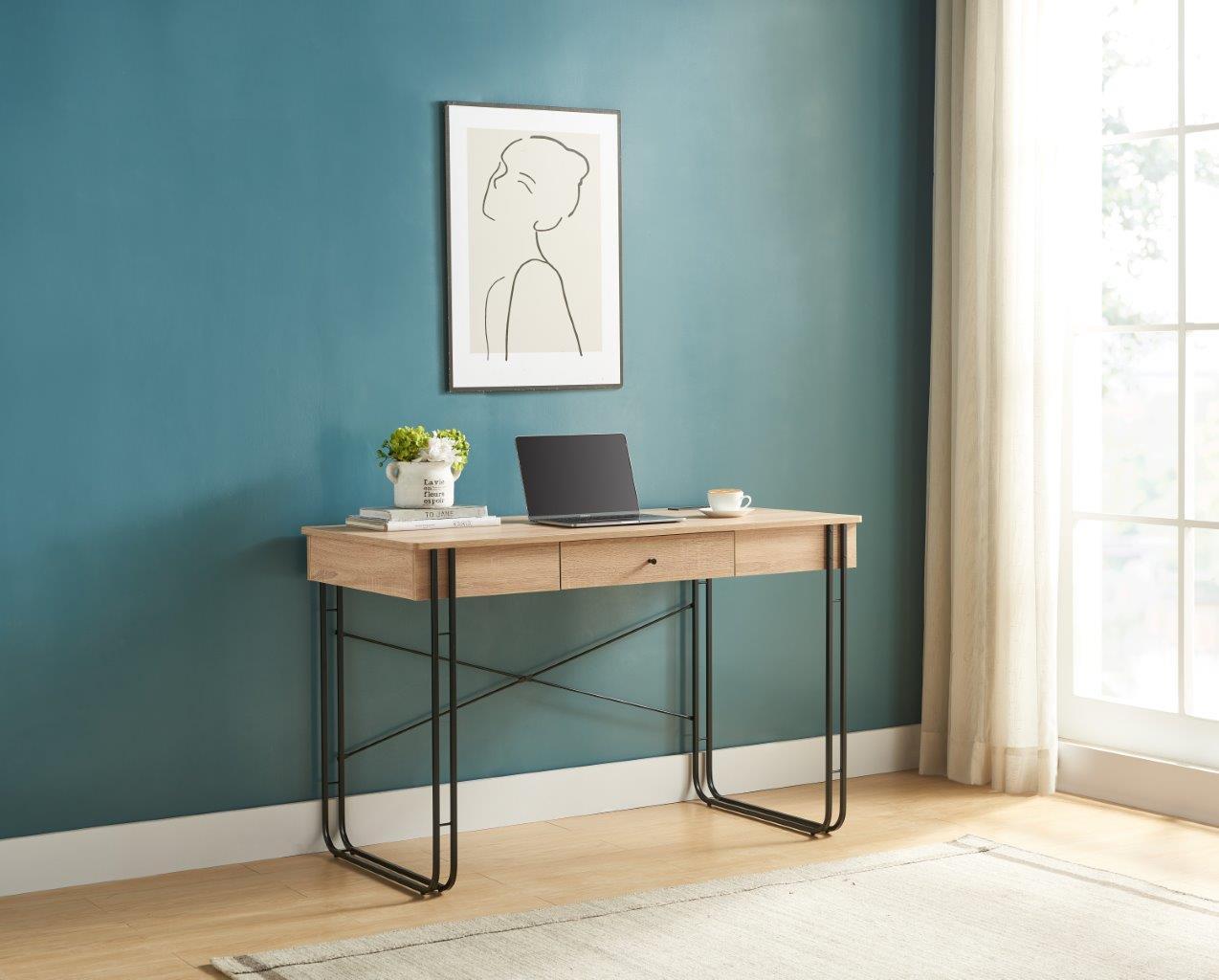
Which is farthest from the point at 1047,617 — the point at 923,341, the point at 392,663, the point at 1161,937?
the point at 392,663

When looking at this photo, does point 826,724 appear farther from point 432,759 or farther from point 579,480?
point 432,759

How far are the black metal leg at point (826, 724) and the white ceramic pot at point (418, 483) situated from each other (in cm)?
86

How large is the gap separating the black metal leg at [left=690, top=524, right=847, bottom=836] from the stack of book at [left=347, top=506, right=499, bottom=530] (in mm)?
756

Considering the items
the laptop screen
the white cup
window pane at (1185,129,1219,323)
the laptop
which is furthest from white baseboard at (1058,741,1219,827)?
the laptop screen

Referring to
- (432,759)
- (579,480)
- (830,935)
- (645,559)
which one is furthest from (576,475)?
(830,935)

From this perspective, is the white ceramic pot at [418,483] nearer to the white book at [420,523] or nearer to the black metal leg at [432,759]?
the white book at [420,523]

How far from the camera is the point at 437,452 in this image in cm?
354

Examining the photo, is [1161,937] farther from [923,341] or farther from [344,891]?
[923,341]

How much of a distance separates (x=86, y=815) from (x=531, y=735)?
1.13m

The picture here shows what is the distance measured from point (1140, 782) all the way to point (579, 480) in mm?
1729

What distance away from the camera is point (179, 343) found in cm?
353

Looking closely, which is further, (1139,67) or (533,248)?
(1139,67)

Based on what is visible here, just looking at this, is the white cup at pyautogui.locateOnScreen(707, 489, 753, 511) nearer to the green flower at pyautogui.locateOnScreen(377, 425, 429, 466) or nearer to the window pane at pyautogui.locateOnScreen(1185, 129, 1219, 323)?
the green flower at pyautogui.locateOnScreen(377, 425, 429, 466)

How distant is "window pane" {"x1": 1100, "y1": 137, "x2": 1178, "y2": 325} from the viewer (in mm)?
4094
